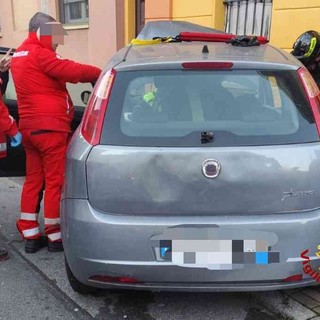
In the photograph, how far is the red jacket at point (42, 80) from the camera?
136 inches

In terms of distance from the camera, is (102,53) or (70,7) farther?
(70,7)

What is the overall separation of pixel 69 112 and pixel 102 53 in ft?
20.2

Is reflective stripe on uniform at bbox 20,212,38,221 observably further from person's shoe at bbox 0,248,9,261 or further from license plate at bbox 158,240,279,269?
license plate at bbox 158,240,279,269

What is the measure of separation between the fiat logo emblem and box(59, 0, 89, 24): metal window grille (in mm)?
8877

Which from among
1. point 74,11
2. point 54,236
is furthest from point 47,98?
point 74,11

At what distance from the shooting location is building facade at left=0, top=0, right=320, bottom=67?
6285 millimetres

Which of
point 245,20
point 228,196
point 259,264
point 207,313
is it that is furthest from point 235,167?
point 245,20

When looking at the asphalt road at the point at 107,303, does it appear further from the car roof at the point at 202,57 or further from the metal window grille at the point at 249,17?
the metal window grille at the point at 249,17

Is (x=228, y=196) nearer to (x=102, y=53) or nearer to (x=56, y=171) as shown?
(x=56, y=171)

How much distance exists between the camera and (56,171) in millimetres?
3621

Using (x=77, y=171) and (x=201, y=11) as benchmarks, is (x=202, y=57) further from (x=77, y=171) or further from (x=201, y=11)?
(x=201, y=11)

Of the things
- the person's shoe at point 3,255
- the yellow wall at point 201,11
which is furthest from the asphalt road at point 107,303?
the yellow wall at point 201,11

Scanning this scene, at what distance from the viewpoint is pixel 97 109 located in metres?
2.59

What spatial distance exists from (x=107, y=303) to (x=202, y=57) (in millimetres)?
1634
